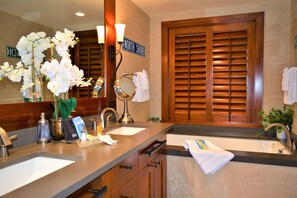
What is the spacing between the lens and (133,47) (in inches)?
110

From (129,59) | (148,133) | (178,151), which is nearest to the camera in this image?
(148,133)

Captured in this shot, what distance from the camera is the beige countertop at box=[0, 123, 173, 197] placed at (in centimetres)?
73

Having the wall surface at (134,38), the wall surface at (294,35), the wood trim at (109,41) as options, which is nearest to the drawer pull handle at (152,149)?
the wood trim at (109,41)

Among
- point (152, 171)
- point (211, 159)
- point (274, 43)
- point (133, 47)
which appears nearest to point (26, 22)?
point (152, 171)

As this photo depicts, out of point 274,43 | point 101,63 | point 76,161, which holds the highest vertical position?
point 274,43

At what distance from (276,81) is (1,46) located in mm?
2950

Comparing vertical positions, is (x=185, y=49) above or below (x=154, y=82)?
above

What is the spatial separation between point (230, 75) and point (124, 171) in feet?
7.65

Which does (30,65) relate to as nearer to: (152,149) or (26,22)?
(26,22)

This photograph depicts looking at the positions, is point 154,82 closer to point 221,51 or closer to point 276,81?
point 221,51

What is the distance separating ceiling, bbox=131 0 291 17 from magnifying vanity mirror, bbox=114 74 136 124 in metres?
0.95

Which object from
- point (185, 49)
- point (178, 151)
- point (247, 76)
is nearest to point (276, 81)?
point (247, 76)

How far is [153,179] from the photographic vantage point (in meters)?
1.66

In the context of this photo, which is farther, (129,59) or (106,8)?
(129,59)
